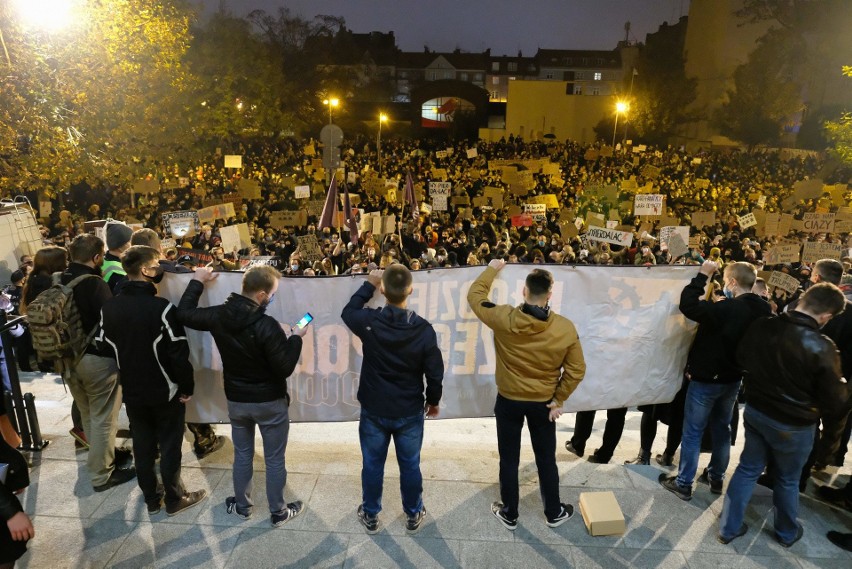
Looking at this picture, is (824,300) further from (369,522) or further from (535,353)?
(369,522)

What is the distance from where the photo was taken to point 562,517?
145 inches

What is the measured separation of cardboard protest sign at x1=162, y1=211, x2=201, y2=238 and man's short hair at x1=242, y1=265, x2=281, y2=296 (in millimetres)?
9272

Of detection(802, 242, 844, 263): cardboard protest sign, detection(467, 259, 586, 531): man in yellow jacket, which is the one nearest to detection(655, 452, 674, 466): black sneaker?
detection(467, 259, 586, 531): man in yellow jacket

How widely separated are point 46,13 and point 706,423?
1338cm

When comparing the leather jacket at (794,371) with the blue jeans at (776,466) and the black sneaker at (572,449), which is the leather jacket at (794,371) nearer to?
the blue jeans at (776,466)

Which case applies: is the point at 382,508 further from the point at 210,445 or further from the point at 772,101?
the point at 772,101

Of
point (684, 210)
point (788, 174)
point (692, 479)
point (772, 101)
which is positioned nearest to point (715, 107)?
point (772, 101)

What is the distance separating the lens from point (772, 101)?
116 ft

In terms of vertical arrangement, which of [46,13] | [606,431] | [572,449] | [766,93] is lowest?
[572,449]

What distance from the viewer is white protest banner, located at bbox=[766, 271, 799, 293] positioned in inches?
295

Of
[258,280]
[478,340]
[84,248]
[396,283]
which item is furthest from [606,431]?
[84,248]

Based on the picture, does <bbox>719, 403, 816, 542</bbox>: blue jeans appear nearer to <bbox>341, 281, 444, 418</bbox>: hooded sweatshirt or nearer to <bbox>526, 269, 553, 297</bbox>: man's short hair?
<bbox>526, 269, 553, 297</bbox>: man's short hair

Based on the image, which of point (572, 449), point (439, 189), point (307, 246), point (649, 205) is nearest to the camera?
point (572, 449)

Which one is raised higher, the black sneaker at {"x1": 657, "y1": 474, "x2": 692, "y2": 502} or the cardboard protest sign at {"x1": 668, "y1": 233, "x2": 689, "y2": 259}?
the cardboard protest sign at {"x1": 668, "y1": 233, "x2": 689, "y2": 259}
